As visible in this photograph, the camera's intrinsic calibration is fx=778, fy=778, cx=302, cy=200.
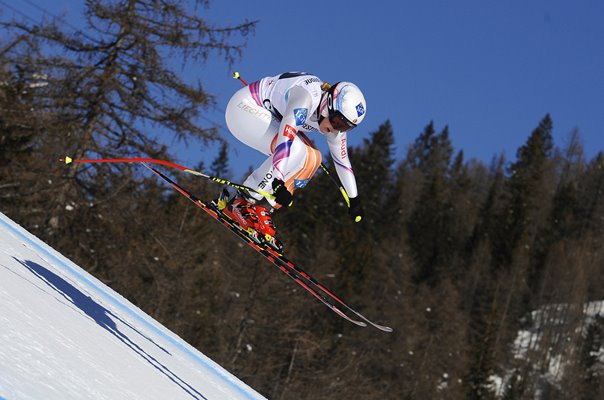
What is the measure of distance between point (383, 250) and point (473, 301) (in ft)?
42.0

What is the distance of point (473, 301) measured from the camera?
63.6 metres

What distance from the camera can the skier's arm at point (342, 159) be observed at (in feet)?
18.4

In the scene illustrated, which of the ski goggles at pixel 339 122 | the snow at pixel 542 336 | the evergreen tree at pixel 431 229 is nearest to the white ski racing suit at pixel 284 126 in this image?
the ski goggles at pixel 339 122

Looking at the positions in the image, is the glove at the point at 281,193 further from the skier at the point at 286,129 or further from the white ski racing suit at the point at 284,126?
the white ski racing suit at the point at 284,126

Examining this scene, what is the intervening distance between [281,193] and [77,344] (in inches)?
79.4

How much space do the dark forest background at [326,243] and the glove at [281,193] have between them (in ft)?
27.2

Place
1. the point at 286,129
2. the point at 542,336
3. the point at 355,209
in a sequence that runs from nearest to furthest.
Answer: the point at 286,129
the point at 355,209
the point at 542,336

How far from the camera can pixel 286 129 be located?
518 cm

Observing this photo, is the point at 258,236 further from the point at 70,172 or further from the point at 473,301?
the point at 473,301

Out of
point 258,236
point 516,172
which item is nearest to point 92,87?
point 258,236

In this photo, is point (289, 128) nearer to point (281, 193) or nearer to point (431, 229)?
point (281, 193)

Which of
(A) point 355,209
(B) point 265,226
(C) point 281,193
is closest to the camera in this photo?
(C) point 281,193

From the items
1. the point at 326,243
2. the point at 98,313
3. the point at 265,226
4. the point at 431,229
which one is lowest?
the point at 98,313

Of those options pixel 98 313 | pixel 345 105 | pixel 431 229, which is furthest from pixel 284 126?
pixel 431 229
